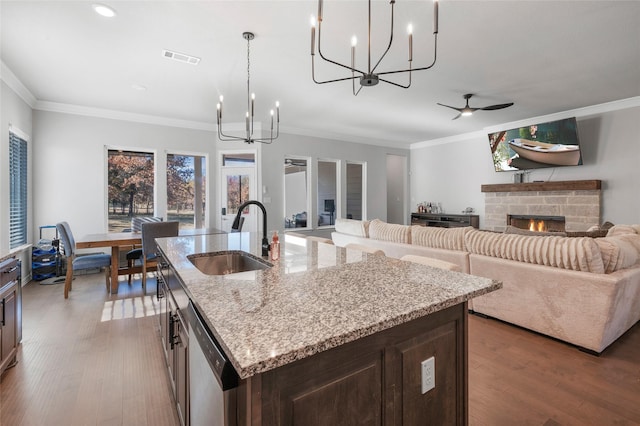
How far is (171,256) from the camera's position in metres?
1.81

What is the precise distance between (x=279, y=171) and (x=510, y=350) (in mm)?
5184

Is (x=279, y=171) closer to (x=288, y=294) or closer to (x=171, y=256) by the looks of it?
(x=171, y=256)

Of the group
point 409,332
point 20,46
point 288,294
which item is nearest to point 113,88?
point 20,46

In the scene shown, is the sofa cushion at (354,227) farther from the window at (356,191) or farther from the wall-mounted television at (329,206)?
the window at (356,191)

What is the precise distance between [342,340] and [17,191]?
5.56m

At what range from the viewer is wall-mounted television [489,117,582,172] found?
5.40 metres

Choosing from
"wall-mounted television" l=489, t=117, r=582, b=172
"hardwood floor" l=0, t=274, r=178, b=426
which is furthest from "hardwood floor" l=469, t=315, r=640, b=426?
"wall-mounted television" l=489, t=117, r=582, b=172

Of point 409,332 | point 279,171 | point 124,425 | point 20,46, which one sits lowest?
point 124,425

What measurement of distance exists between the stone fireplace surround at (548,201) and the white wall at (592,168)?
9.0 inches

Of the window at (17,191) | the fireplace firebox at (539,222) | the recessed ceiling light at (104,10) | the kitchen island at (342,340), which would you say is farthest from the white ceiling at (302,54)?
the kitchen island at (342,340)

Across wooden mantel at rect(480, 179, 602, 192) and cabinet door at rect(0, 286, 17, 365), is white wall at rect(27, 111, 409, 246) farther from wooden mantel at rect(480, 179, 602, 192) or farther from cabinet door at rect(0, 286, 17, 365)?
wooden mantel at rect(480, 179, 602, 192)

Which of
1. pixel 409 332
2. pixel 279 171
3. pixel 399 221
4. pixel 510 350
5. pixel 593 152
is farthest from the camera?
pixel 399 221

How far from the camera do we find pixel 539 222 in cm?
605

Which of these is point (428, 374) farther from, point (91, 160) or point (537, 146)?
point (537, 146)
